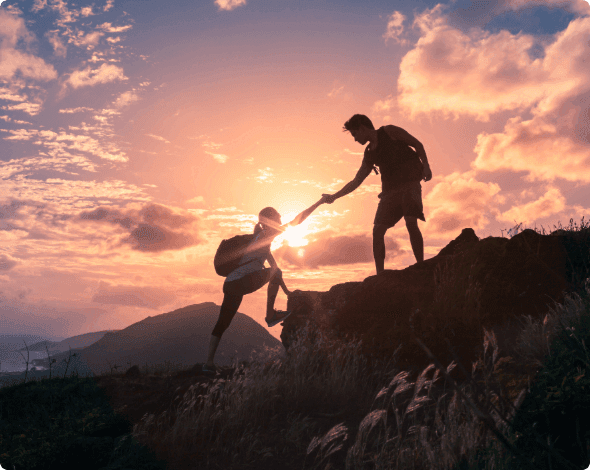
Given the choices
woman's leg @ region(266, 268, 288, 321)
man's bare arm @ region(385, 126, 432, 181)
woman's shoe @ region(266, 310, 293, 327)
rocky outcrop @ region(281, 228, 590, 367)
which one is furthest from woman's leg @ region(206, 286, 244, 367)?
man's bare arm @ region(385, 126, 432, 181)

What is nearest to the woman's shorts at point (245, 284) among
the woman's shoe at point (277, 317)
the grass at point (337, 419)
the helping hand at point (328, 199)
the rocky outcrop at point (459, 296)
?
the woman's shoe at point (277, 317)

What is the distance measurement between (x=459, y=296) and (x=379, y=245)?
149 cm

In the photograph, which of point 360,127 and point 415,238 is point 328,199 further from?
point 415,238

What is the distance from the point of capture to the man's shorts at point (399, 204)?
6062 mm

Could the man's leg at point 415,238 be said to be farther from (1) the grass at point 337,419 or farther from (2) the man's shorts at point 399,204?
(1) the grass at point 337,419

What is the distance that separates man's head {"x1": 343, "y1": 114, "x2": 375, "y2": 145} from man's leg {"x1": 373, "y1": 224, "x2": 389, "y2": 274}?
1.37m

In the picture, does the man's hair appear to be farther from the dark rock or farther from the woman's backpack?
the dark rock

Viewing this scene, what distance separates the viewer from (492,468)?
7.97 feet

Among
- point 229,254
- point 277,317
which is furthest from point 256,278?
point 277,317

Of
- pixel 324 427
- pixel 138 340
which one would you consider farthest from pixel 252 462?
pixel 138 340

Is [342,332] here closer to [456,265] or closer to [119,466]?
[456,265]

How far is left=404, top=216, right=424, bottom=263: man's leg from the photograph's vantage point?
610cm

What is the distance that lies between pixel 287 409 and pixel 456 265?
3191 mm

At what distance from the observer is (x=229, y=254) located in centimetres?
621
